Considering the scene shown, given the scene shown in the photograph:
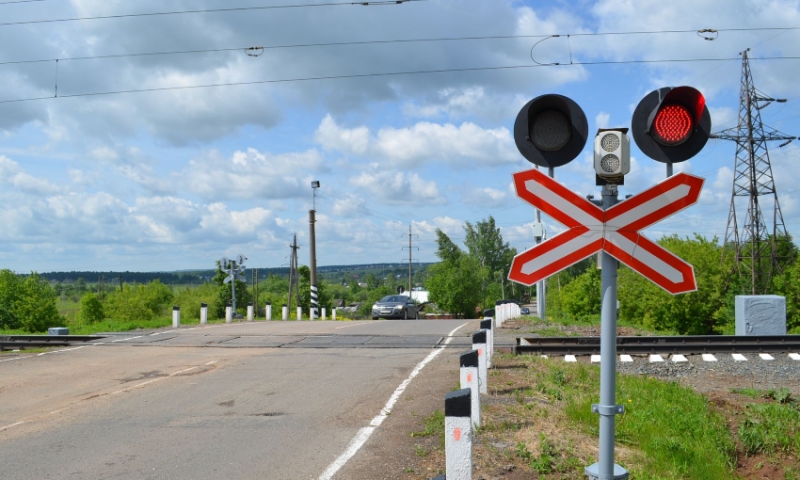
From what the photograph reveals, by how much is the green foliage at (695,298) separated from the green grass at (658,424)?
172ft

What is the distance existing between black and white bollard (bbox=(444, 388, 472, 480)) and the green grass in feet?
4.42

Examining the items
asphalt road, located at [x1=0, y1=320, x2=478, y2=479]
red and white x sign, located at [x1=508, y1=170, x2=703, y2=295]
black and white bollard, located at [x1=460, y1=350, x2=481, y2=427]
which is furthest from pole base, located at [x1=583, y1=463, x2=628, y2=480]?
black and white bollard, located at [x1=460, y1=350, x2=481, y2=427]

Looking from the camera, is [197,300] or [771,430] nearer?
[771,430]

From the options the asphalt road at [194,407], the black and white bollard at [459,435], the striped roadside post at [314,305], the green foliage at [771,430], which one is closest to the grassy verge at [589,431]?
the green foliage at [771,430]

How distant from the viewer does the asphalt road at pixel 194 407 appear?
22.3ft

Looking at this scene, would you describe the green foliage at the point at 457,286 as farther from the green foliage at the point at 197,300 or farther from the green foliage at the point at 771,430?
the green foliage at the point at 771,430

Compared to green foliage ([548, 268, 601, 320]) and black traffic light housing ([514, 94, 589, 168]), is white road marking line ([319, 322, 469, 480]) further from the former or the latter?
green foliage ([548, 268, 601, 320])

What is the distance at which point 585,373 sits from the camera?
11531mm

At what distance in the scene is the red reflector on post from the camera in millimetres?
3887

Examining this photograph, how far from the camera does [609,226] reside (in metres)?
3.78

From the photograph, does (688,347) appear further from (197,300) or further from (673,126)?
(197,300)

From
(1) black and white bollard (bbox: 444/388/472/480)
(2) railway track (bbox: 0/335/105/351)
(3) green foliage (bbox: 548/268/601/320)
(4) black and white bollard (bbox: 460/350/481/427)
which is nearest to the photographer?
(1) black and white bollard (bbox: 444/388/472/480)

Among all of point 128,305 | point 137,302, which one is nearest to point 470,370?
point 137,302

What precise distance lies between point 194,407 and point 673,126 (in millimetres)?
7655
